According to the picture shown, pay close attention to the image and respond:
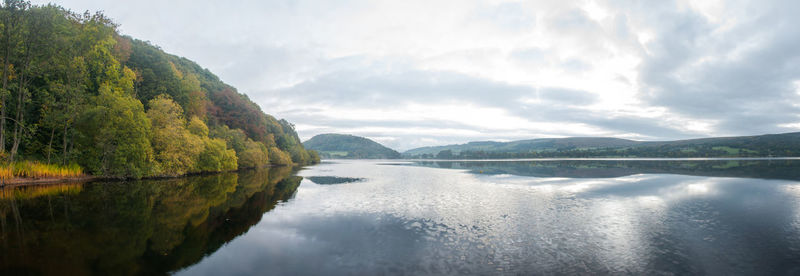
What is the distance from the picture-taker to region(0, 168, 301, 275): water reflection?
9.64 metres

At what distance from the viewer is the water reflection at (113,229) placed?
31.6 ft

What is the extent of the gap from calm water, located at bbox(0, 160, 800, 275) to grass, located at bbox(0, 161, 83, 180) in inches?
298

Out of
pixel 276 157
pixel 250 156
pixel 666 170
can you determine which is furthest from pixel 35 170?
pixel 666 170

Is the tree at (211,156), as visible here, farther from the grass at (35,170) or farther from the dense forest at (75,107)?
the grass at (35,170)

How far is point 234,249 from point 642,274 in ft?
43.3

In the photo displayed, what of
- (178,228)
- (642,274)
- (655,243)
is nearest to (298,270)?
(178,228)

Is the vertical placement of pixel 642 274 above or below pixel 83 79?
below

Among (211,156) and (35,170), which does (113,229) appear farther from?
(211,156)

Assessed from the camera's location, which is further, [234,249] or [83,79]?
[83,79]

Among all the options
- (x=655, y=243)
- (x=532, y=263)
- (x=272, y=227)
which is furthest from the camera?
(x=272, y=227)

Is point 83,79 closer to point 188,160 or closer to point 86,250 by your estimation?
point 188,160

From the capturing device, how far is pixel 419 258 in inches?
431

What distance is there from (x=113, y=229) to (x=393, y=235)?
12.0 metres

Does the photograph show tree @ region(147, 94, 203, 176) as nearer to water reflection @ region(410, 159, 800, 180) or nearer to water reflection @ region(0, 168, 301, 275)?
water reflection @ region(0, 168, 301, 275)
